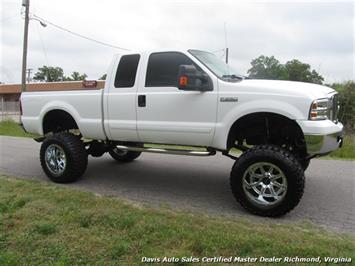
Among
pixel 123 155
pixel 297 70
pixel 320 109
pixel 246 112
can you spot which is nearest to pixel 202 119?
pixel 246 112

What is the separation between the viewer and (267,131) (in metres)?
5.12

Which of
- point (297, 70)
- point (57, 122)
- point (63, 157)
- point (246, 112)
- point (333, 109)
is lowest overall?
point (63, 157)

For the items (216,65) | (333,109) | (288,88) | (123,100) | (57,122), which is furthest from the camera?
(57,122)

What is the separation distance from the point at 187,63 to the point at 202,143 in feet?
3.83

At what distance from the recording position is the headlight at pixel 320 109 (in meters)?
4.46

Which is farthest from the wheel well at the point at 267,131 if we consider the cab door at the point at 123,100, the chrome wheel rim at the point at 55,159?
the chrome wheel rim at the point at 55,159

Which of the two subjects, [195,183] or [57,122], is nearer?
[195,183]

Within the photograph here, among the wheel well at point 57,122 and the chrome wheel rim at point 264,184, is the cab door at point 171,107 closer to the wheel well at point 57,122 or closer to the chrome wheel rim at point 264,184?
the chrome wheel rim at point 264,184

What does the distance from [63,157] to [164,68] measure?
91.7 inches

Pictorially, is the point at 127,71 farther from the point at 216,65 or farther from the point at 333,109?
the point at 333,109

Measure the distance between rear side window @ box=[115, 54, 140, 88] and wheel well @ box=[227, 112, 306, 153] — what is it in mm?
1776

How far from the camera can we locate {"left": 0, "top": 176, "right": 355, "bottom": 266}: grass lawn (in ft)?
11.5

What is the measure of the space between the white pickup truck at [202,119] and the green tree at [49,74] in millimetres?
76696

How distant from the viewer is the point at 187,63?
17.6ft
